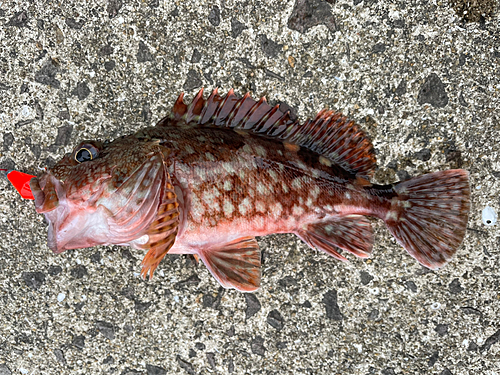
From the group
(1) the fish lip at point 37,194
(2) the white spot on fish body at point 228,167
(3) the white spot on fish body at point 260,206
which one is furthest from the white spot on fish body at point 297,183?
(1) the fish lip at point 37,194

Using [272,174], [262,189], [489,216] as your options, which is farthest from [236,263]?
[489,216]

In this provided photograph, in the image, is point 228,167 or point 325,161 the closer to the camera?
point 228,167

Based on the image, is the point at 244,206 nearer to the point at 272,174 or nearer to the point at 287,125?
the point at 272,174

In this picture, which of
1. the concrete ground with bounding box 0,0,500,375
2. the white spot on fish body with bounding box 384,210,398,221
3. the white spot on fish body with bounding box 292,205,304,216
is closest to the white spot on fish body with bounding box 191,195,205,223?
the white spot on fish body with bounding box 292,205,304,216

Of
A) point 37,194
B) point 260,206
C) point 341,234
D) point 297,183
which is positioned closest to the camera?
point 37,194

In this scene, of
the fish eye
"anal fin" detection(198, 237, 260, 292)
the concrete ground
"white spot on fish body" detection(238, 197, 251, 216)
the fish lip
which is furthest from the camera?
the concrete ground

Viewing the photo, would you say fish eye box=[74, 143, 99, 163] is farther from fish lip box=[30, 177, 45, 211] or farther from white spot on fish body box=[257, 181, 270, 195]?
white spot on fish body box=[257, 181, 270, 195]

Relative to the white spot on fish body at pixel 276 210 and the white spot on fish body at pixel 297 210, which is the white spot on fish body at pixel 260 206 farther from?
the white spot on fish body at pixel 297 210
